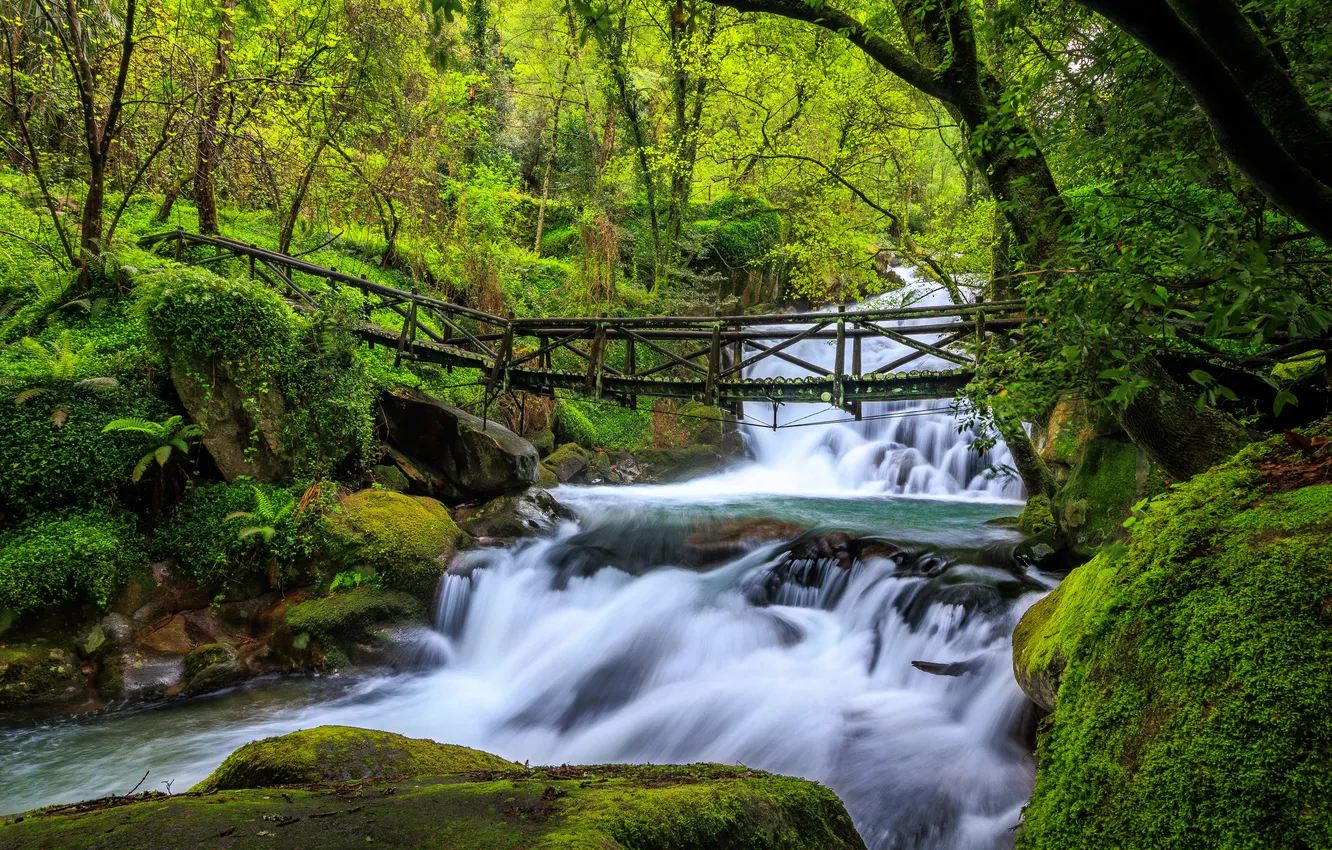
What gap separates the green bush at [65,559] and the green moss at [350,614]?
1.83 meters

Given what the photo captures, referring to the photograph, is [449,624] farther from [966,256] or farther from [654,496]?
[966,256]

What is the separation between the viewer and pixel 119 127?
8.49m

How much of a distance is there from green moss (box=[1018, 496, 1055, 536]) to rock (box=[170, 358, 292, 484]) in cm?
1028

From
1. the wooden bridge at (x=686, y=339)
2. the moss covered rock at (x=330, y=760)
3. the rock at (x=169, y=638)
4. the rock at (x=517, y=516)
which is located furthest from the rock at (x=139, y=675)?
the wooden bridge at (x=686, y=339)

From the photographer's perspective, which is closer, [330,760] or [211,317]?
[330,760]

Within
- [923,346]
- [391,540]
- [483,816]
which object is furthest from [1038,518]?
[483,816]

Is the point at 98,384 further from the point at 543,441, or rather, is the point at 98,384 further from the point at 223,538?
the point at 543,441

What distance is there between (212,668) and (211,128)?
659cm

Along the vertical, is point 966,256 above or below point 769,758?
above

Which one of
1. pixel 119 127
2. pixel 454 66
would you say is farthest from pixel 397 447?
pixel 454 66

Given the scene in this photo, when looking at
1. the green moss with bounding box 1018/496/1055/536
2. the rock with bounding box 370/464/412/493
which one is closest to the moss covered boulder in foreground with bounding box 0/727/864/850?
the green moss with bounding box 1018/496/1055/536

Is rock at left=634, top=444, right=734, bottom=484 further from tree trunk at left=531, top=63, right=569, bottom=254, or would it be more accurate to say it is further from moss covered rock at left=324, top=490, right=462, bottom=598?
tree trunk at left=531, top=63, right=569, bottom=254

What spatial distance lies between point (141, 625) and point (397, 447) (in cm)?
480

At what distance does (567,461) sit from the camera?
50.2ft
